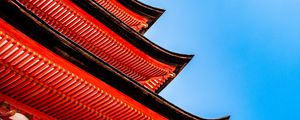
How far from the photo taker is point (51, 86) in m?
7.77

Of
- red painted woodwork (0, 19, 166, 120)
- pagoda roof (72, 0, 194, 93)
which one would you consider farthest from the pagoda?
pagoda roof (72, 0, 194, 93)

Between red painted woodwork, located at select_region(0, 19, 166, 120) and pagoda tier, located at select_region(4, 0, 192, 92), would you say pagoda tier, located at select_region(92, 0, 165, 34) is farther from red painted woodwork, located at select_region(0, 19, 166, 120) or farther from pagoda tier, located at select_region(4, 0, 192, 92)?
red painted woodwork, located at select_region(0, 19, 166, 120)

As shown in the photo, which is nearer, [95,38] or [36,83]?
[36,83]

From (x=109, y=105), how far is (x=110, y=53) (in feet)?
14.6

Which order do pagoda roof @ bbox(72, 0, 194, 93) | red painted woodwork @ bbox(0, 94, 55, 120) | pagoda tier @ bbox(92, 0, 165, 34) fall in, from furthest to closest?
pagoda tier @ bbox(92, 0, 165, 34) < pagoda roof @ bbox(72, 0, 194, 93) < red painted woodwork @ bbox(0, 94, 55, 120)

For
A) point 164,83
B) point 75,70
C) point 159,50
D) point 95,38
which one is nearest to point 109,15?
point 95,38

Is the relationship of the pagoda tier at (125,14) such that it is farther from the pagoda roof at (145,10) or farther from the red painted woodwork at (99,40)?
the red painted woodwork at (99,40)

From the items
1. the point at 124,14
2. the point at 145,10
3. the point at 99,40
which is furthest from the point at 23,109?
the point at 145,10

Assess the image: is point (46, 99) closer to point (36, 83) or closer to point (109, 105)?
point (36, 83)

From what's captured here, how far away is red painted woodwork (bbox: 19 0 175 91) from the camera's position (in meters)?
11.5

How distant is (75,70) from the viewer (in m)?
8.07

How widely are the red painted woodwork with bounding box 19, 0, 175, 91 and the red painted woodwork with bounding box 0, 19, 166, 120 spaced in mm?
4016

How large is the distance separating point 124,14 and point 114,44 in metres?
2.90

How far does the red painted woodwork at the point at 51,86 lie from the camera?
7.19 metres
